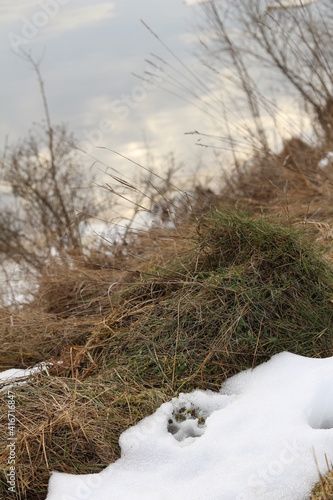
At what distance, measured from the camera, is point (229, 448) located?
2.25 m

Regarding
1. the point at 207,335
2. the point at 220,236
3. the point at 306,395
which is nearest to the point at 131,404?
the point at 207,335

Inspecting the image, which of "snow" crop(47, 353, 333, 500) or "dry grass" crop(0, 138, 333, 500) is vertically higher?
"dry grass" crop(0, 138, 333, 500)

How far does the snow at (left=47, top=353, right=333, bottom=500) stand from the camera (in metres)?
2.08

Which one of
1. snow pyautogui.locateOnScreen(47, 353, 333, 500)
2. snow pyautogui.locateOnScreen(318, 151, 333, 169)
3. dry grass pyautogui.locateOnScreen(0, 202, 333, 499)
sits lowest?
snow pyautogui.locateOnScreen(47, 353, 333, 500)

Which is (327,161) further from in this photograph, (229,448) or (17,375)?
(229,448)

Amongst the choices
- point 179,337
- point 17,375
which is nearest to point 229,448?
point 179,337

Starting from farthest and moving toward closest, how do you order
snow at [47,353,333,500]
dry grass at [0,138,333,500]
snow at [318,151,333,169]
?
snow at [318,151,333,169]
dry grass at [0,138,333,500]
snow at [47,353,333,500]

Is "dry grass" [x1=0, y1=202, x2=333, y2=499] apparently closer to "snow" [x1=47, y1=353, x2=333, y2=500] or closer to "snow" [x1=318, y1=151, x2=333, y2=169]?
"snow" [x1=47, y1=353, x2=333, y2=500]

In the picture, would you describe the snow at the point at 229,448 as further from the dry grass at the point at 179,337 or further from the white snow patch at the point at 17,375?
the white snow patch at the point at 17,375

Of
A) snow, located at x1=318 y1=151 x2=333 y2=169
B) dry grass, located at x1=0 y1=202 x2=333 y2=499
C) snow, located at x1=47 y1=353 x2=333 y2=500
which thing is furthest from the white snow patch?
snow, located at x1=318 y1=151 x2=333 y2=169

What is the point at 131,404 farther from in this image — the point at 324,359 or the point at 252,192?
the point at 252,192

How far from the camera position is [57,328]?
3.60 metres

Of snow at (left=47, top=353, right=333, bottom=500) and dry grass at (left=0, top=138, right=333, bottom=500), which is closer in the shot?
snow at (left=47, top=353, right=333, bottom=500)

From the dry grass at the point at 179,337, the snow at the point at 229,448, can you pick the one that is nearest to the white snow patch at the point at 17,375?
the dry grass at the point at 179,337
